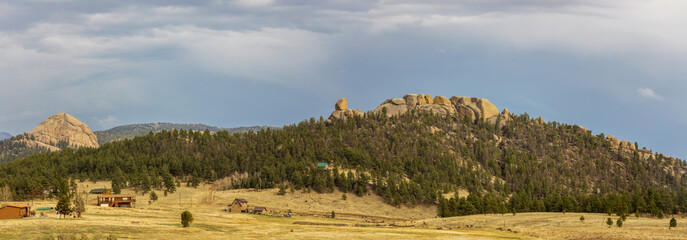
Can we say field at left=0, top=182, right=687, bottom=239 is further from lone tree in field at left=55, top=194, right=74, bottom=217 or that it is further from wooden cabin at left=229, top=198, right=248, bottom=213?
wooden cabin at left=229, top=198, right=248, bottom=213

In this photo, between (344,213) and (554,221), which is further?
(344,213)

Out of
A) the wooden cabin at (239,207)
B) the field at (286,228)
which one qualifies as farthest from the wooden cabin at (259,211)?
the field at (286,228)

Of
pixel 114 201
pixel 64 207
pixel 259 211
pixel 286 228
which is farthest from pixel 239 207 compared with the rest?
pixel 64 207

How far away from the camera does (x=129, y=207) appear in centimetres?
16488

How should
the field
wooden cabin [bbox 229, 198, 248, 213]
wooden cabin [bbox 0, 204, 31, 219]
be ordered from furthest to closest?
wooden cabin [bbox 229, 198, 248, 213], wooden cabin [bbox 0, 204, 31, 219], the field

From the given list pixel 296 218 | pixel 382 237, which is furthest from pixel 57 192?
pixel 382 237

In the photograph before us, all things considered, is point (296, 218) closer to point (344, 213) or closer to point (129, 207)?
point (344, 213)

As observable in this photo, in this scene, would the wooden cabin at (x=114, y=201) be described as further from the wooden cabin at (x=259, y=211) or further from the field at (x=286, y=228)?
the wooden cabin at (x=259, y=211)

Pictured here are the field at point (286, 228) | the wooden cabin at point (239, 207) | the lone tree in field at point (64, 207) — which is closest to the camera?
the field at point (286, 228)

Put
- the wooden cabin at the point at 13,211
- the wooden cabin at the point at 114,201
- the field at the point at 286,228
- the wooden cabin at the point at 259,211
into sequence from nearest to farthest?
the field at the point at 286,228 < the wooden cabin at the point at 13,211 < the wooden cabin at the point at 114,201 < the wooden cabin at the point at 259,211

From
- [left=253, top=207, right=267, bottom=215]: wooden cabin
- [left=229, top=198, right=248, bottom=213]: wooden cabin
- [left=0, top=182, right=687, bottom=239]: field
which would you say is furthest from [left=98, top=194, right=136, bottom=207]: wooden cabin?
[left=253, top=207, right=267, bottom=215]: wooden cabin

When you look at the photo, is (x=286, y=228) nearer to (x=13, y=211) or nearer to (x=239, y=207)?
(x=239, y=207)

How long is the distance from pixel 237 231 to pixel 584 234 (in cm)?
6513

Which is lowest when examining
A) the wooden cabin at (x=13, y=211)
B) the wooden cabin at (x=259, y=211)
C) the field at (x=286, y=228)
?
the field at (x=286, y=228)
